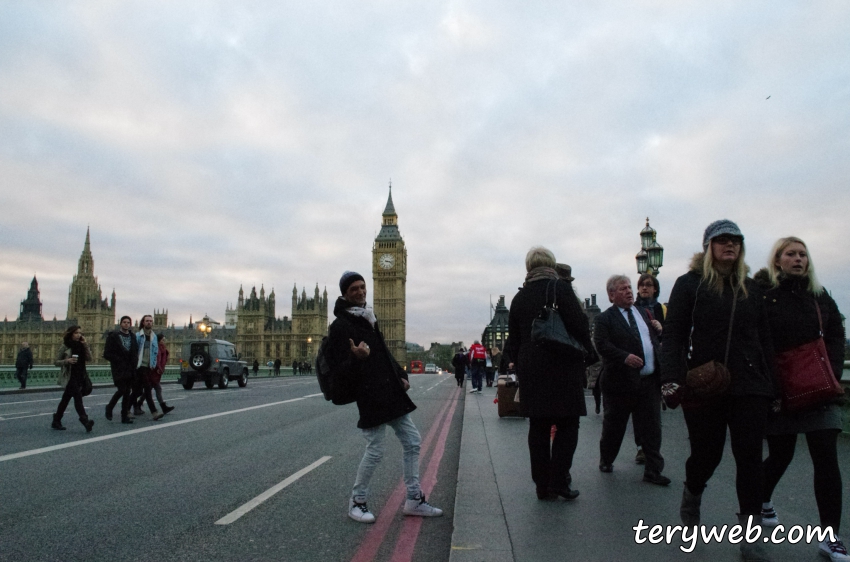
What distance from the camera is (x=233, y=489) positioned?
574 cm

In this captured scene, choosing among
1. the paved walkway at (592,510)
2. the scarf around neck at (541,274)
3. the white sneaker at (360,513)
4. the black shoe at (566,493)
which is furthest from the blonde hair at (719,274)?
the white sneaker at (360,513)

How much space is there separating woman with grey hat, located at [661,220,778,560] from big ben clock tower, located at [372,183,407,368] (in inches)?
5202

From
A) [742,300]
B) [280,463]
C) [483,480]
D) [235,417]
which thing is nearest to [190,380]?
[235,417]

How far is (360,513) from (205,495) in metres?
1.80

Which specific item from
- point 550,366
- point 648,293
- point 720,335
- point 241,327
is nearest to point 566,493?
point 550,366

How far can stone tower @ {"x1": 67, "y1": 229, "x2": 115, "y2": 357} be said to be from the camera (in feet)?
412

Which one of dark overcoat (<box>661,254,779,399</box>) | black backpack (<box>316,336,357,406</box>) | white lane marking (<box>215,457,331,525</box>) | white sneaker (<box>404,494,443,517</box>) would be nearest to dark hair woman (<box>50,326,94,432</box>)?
white lane marking (<box>215,457,331,525</box>)

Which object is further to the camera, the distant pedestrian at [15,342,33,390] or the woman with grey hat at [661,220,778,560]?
the distant pedestrian at [15,342,33,390]

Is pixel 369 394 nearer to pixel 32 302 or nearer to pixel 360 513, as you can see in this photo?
pixel 360 513

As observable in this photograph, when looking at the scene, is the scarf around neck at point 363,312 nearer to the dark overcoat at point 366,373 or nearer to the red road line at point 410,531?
the dark overcoat at point 366,373

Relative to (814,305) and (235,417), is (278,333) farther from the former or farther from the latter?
(814,305)

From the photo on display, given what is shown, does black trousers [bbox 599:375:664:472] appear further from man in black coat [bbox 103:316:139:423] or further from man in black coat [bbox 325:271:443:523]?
man in black coat [bbox 103:316:139:423]

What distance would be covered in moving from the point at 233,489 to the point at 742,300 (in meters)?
4.72

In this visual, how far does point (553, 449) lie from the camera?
15.5 ft
